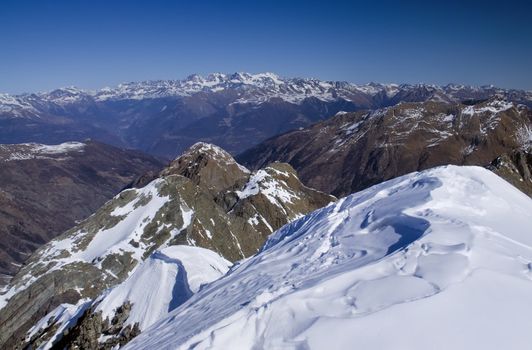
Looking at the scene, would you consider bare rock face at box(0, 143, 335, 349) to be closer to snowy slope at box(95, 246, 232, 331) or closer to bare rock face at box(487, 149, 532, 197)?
snowy slope at box(95, 246, 232, 331)

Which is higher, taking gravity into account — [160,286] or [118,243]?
[160,286]

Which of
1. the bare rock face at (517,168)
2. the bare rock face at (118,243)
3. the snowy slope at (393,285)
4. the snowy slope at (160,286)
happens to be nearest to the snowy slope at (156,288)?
the snowy slope at (160,286)

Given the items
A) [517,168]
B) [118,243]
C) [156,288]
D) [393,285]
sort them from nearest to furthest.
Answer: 1. [393,285]
2. [156,288]
3. [118,243]
4. [517,168]

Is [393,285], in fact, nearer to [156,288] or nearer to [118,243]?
[156,288]

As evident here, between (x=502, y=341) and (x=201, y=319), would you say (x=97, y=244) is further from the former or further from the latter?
(x=502, y=341)

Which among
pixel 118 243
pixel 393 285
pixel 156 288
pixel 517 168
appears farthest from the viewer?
pixel 517 168

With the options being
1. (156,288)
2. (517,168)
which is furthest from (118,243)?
(517,168)

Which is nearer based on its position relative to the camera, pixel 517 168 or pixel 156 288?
pixel 156 288

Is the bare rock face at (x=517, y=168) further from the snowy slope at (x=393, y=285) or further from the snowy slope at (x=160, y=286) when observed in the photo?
the snowy slope at (x=393, y=285)
